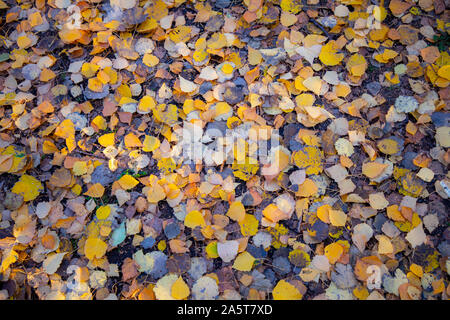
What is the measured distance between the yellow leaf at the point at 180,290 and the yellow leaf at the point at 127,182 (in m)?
0.58

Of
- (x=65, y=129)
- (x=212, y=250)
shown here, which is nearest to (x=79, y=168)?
(x=65, y=129)

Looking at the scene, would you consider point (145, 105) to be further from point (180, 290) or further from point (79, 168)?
point (180, 290)

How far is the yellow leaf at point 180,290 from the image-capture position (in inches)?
68.3

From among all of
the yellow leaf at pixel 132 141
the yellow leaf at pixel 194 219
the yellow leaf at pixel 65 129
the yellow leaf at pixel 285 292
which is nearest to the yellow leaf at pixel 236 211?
the yellow leaf at pixel 194 219

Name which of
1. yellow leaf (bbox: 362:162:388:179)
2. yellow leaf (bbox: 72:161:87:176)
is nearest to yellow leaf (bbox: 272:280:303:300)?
yellow leaf (bbox: 362:162:388:179)

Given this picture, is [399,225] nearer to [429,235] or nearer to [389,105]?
[429,235]

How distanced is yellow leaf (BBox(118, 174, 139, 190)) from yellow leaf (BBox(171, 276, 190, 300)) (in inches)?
22.7

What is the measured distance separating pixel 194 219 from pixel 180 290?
1.14 feet

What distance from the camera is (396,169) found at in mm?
1980

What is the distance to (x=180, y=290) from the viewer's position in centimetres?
174

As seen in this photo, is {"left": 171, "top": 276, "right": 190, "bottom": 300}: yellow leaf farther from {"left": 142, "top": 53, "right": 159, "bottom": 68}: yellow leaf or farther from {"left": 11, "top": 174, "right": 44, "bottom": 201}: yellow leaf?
{"left": 142, "top": 53, "right": 159, "bottom": 68}: yellow leaf

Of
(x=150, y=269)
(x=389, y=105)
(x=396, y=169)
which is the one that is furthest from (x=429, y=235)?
(x=150, y=269)

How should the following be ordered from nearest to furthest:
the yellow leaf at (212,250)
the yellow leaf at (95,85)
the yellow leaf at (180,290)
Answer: the yellow leaf at (180,290), the yellow leaf at (212,250), the yellow leaf at (95,85)

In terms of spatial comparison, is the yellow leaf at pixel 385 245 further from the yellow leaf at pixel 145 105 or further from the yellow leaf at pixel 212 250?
the yellow leaf at pixel 145 105
